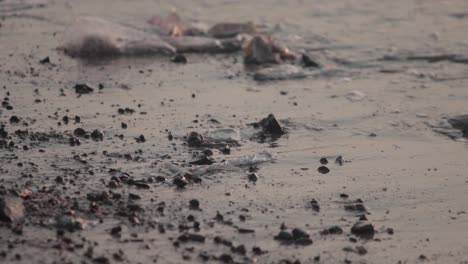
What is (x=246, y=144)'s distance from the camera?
19.6ft

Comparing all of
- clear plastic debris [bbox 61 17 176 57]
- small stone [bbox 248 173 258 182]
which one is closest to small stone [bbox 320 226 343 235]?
small stone [bbox 248 173 258 182]

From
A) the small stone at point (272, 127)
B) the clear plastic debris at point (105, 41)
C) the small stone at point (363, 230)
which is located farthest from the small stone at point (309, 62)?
the small stone at point (363, 230)

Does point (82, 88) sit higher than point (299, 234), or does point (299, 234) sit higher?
point (82, 88)

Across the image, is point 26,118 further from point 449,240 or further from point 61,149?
point 449,240

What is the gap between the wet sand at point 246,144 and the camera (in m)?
4.45

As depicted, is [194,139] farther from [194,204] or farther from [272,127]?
[194,204]

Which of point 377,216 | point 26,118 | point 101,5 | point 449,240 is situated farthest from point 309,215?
point 101,5

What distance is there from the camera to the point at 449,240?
466cm

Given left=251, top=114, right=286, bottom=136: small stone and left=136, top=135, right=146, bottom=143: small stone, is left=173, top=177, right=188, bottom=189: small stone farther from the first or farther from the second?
left=251, top=114, right=286, bottom=136: small stone

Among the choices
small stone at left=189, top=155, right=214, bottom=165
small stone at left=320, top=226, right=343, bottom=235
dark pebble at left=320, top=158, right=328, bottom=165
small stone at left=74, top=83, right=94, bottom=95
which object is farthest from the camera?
small stone at left=74, top=83, right=94, bottom=95

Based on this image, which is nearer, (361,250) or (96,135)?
(361,250)

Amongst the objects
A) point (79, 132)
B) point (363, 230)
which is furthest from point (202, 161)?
point (363, 230)

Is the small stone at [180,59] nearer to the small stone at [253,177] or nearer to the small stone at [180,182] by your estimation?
the small stone at [253,177]

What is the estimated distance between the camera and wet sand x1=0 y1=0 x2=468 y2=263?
4453 mm
